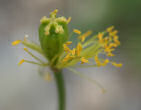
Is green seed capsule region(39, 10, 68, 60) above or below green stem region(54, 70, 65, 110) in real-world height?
above

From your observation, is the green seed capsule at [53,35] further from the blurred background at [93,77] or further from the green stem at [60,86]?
the blurred background at [93,77]

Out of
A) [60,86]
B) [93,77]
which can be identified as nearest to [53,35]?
[60,86]

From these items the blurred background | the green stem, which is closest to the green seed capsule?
the green stem

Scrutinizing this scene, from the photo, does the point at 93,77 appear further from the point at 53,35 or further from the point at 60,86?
the point at 53,35

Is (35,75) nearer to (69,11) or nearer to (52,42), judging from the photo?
(69,11)

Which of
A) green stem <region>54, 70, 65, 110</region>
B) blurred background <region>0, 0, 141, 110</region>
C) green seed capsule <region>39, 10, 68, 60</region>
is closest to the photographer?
green seed capsule <region>39, 10, 68, 60</region>

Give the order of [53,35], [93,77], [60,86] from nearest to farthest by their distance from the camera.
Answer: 1. [53,35]
2. [60,86]
3. [93,77]

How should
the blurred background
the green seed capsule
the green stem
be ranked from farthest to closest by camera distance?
the blurred background → the green stem → the green seed capsule

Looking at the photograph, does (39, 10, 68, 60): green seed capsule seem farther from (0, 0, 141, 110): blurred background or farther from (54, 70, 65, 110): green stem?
(0, 0, 141, 110): blurred background
